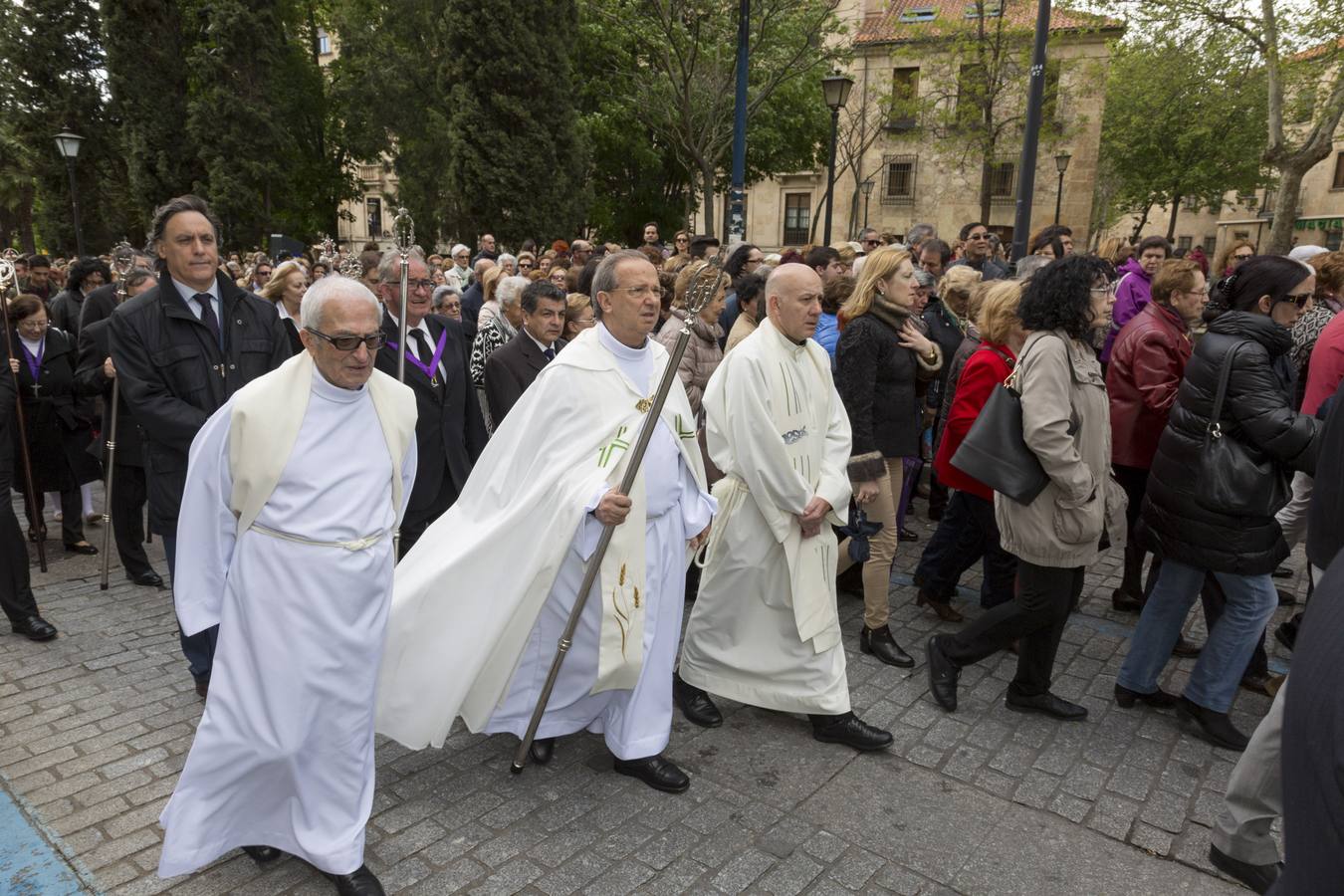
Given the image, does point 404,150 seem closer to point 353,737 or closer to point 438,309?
point 438,309

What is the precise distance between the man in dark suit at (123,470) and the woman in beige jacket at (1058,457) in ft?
17.1

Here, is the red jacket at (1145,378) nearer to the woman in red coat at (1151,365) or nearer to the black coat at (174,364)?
the woman in red coat at (1151,365)

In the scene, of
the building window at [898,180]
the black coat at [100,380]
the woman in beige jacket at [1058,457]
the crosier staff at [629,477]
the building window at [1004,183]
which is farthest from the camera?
the building window at [898,180]

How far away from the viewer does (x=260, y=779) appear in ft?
9.40

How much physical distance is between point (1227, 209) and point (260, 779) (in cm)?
6680

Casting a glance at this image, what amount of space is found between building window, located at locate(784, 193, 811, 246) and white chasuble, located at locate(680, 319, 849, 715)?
42.3m

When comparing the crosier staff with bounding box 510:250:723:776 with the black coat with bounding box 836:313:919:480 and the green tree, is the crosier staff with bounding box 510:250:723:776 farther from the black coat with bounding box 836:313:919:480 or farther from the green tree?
the green tree

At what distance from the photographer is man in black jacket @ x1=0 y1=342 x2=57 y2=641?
4738 mm

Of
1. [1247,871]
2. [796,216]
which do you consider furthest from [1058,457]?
[796,216]

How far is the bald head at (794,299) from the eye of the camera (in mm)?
3805

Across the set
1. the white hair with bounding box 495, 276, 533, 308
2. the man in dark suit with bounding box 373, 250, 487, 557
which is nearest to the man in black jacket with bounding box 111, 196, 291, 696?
the man in dark suit with bounding box 373, 250, 487, 557

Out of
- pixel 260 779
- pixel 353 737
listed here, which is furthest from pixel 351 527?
pixel 260 779

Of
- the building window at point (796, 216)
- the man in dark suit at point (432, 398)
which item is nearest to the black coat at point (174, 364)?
the man in dark suit at point (432, 398)

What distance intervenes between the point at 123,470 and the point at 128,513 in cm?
28
